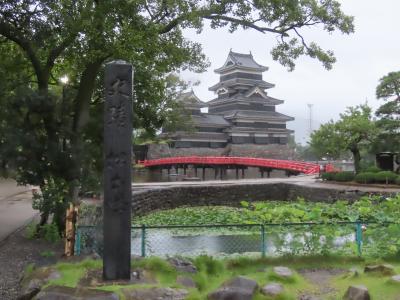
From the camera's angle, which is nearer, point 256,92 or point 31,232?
point 31,232

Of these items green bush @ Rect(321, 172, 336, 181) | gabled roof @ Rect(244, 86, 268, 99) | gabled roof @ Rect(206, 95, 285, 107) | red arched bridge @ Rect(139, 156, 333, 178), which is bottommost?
green bush @ Rect(321, 172, 336, 181)

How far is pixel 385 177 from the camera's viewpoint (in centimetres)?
2273

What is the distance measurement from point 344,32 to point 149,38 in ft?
17.7

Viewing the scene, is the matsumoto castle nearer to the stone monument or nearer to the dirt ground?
the dirt ground

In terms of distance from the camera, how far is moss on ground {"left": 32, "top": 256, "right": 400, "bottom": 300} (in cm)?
539

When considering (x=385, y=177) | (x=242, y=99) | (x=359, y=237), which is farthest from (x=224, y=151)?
(x=359, y=237)

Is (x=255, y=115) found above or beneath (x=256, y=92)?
beneath

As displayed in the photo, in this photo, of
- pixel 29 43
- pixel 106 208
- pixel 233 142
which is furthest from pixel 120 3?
pixel 233 142

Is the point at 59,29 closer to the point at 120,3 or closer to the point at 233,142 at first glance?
the point at 120,3

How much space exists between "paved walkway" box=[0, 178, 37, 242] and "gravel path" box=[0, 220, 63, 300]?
64 cm

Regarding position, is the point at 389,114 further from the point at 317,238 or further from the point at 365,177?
the point at 317,238

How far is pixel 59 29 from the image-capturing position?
371 inches

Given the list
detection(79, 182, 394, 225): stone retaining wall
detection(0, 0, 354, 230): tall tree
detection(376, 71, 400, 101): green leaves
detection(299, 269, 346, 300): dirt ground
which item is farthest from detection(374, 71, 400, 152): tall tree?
detection(299, 269, 346, 300): dirt ground

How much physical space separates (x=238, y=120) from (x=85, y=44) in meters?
42.3
